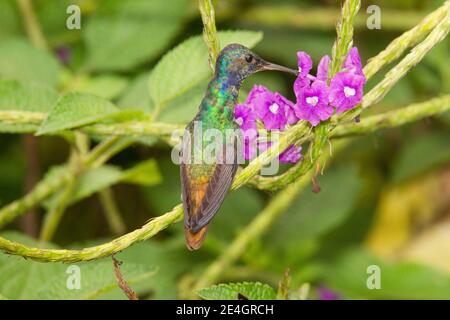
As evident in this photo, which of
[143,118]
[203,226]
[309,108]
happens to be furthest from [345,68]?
[143,118]

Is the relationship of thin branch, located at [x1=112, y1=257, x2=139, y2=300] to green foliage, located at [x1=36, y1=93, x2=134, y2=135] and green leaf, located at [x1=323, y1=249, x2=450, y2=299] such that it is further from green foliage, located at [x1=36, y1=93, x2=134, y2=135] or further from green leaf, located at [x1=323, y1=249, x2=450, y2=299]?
green leaf, located at [x1=323, y1=249, x2=450, y2=299]

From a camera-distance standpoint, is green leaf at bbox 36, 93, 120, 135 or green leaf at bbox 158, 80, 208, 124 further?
green leaf at bbox 158, 80, 208, 124

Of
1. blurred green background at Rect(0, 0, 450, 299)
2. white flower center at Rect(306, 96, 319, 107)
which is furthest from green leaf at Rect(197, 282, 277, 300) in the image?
blurred green background at Rect(0, 0, 450, 299)

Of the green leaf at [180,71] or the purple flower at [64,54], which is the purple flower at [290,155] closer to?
the green leaf at [180,71]

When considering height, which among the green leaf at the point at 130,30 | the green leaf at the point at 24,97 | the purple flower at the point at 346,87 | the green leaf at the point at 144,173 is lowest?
the purple flower at the point at 346,87

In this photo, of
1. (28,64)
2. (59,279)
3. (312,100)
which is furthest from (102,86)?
(312,100)

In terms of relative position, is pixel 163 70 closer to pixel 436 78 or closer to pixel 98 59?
pixel 98 59

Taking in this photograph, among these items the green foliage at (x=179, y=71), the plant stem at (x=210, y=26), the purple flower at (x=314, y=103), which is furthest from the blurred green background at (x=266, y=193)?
the purple flower at (x=314, y=103)
